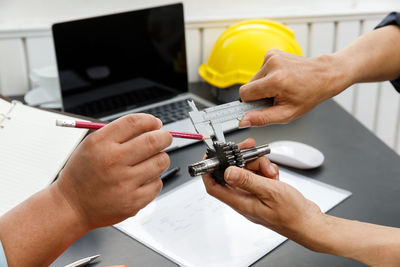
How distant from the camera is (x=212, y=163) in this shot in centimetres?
65

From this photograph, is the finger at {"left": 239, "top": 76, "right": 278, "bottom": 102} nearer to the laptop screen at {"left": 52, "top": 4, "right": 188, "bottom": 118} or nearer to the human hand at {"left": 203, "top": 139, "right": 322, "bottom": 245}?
the human hand at {"left": 203, "top": 139, "right": 322, "bottom": 245}

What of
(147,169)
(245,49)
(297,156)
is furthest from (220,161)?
(245,49)

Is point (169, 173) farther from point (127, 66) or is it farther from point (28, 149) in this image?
point (127, 66)

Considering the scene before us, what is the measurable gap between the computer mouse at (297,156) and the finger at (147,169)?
43 cm

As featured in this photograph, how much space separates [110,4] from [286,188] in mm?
1074

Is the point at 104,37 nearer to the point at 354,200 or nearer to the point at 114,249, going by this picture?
the point at 114,249

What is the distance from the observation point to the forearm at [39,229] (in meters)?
0.59

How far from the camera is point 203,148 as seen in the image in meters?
1.08

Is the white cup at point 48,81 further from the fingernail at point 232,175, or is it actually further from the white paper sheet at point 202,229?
the fingernail at point 232,175

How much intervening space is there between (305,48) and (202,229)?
40.6 inches

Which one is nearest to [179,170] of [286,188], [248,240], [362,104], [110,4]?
[248,240]

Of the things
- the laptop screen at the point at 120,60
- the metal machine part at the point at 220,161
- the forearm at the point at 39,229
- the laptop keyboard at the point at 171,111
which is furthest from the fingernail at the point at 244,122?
the laptop screen at the point at 120,60

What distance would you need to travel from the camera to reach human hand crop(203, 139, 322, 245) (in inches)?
24.3

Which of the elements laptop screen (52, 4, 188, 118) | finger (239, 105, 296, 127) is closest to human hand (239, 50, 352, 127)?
finger (239, 105, 296, 127)
